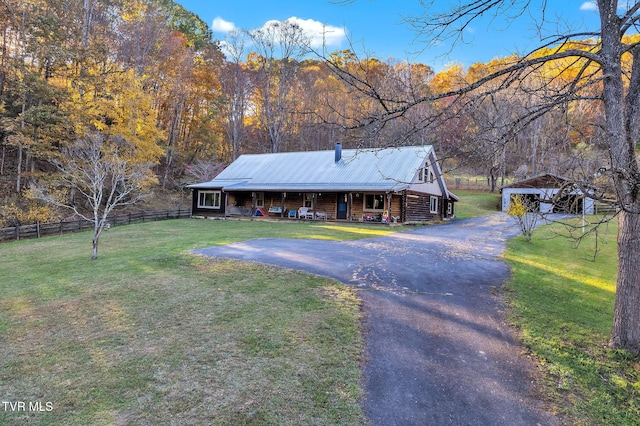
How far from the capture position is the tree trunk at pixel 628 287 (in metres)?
3.99

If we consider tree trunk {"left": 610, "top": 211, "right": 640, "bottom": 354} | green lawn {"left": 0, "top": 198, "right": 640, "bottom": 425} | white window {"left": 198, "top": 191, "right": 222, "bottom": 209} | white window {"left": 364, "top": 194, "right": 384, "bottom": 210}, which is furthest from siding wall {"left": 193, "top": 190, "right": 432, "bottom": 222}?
tree trunk {"left": 610, "top": 211, "right": 640, "bottom": 354}

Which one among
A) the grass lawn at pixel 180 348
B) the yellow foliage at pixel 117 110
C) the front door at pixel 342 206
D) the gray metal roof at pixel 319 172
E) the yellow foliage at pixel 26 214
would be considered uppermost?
the yellow foliage at pixel 117 110

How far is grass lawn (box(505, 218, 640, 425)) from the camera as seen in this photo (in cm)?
323

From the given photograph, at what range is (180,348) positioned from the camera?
4094mm

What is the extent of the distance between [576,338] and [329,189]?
16253 millimetres

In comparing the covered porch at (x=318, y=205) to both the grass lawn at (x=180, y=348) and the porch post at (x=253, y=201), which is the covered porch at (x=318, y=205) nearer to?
the porch post at (x=253, y=201)

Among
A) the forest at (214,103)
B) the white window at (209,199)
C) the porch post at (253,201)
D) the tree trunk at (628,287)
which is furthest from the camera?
the white window at (209,199)

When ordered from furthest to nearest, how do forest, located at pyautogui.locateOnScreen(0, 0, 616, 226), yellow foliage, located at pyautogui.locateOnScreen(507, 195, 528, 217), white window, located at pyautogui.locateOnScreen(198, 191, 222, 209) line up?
white window, located at pyautogui.locateOnScreen(198, 191, 222, 209) < yellow foliage, located at pyautogui.locateOnScreen(507, 195, 528, 217) < forest, located at pyautogui.locateOnScreen(0, 0, 616, 226)

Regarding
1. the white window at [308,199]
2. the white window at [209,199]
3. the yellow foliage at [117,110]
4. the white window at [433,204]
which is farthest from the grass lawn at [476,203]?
the yellow foliage at [117,110]

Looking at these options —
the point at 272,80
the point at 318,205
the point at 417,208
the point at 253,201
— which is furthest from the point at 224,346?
→ the point at 272,80

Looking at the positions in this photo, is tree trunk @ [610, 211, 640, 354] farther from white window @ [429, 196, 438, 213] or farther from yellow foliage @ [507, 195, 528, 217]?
white window @ [429, 196, 438, 213]

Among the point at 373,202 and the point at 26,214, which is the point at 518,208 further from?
the point at 26,214

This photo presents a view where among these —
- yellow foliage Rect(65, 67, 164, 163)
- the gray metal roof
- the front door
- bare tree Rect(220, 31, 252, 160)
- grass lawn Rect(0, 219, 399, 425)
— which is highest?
bare tree Rect(220, 31, 252, 160)

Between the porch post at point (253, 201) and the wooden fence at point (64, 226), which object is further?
the porch post at point (253, 201)
